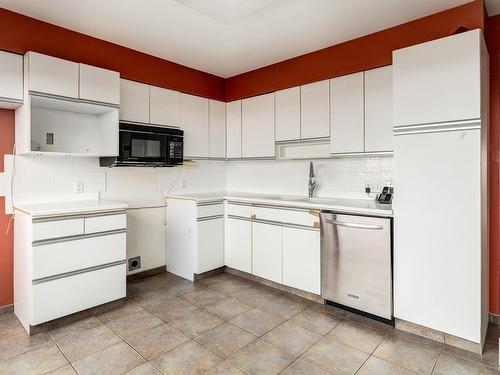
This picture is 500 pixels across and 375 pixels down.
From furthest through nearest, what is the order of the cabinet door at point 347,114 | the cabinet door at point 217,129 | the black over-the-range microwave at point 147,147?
the cabinet door at point 217,129
the black over-the-range microwave at point 147,147
the cabinet door at point 347,114

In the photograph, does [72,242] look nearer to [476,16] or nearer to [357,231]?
[357,231]

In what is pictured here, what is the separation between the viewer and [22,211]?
8.14ft

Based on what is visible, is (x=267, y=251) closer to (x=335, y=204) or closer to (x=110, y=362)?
(x=335, y=204)

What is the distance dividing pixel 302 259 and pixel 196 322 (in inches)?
45.4

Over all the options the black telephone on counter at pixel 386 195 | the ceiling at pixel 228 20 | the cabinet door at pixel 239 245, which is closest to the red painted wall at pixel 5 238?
the ceiling at pixel 228 20

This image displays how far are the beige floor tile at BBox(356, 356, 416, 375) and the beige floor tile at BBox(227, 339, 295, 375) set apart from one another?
18.5 inches

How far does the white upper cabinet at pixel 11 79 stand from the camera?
2.46 m

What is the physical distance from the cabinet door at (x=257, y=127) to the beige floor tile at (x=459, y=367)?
2.56m

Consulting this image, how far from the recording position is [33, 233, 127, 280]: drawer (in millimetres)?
2377

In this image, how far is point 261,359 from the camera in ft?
6.86

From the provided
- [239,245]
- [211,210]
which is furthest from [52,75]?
[239,245]

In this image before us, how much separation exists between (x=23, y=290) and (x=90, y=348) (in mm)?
823

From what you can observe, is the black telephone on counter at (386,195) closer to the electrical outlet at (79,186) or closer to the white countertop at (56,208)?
the white countertop at (56,208)

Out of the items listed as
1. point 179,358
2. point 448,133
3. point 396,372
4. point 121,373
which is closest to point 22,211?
point 121,373
